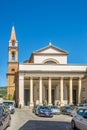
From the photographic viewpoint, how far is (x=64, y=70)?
8100cm

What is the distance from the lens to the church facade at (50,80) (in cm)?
7994

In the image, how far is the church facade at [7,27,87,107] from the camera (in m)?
79.9

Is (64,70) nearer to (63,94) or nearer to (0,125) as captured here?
(63,94)

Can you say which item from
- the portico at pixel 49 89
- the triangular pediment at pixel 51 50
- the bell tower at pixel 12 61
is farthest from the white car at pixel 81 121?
the bell tower at pixel 12 61

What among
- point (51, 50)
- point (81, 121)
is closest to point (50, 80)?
point (51, 50)

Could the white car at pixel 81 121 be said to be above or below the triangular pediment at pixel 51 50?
below

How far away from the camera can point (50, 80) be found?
81.1m

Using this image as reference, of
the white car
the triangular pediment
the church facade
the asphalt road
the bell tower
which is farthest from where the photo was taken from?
the bell tower

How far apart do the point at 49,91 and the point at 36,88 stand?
19.8 ft

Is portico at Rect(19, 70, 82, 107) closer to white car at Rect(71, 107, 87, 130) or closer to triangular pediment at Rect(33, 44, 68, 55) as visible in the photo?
triangular pediment at Rect(33, 44, 68, 55)

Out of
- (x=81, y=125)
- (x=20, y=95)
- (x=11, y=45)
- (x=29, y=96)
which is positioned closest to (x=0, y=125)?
A: (x=81, y=125)

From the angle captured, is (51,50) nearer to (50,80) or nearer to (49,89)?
(50,80)

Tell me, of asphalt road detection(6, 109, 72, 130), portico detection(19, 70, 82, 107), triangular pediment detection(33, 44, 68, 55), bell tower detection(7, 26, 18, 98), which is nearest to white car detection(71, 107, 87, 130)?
asphalt road detection(6, 109, 72, 130)

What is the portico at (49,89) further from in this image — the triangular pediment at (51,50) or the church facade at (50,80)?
the triangular pediment at (51,50)
